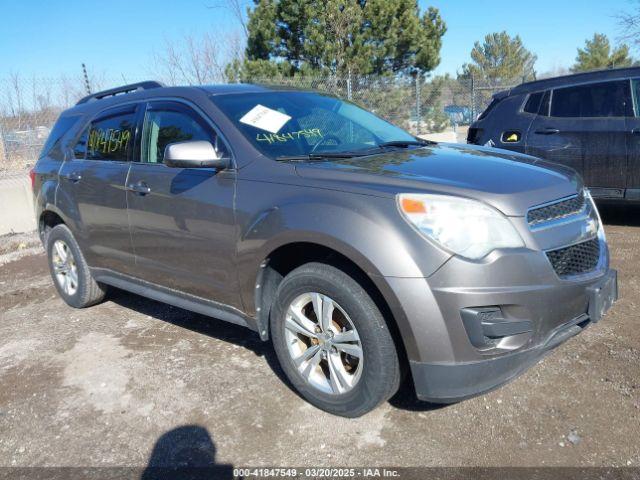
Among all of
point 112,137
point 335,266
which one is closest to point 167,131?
point 112,137

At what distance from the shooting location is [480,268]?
2348 mm

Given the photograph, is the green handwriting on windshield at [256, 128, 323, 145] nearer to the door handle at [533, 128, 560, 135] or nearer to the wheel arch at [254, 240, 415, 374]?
the wheel arch at [254, 240, 415, 374]

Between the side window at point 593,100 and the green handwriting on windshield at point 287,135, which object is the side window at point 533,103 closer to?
the side window at point 593,100

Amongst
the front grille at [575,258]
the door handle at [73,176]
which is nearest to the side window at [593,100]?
the front grille at [575,258]

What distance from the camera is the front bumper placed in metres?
2.36

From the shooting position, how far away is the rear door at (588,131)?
584cm

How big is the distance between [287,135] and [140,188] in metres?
1.08

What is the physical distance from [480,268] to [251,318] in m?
1.43

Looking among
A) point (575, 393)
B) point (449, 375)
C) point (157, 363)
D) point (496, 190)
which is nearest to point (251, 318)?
point (157, 363)

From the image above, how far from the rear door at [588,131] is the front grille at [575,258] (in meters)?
3.53

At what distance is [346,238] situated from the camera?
255 cm

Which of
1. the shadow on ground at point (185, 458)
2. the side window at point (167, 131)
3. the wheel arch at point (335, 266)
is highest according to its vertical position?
the side window at point (167, 131)

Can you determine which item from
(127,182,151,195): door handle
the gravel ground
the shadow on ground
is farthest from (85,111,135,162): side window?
the shadow on ground

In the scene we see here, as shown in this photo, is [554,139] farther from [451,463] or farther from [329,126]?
[451,463]
